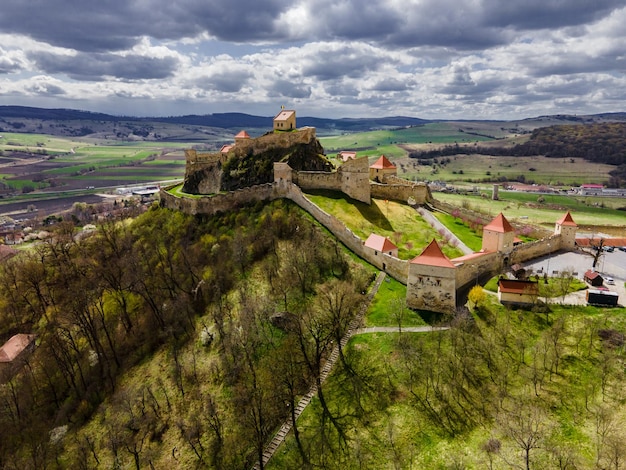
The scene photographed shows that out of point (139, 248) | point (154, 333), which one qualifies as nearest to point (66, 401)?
point (154, 333)

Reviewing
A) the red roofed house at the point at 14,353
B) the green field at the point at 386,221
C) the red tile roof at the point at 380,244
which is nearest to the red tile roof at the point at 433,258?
the red tile roof at the point at 380,244

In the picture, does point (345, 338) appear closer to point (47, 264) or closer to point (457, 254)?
point (457, 254)

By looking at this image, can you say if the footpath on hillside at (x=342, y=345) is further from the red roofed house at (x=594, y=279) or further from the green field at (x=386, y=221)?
the red roofed house at (x=594, y=279)

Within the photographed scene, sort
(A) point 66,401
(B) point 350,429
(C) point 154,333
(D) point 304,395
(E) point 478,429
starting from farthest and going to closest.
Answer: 1. (C) point 154,333
2. (A) point 66,401
3. (D) point 304,395
4. (B) point 350,429
5. (E) point 478,429

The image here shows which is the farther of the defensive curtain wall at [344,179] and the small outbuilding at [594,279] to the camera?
the defensive curtain wall at [344,179]

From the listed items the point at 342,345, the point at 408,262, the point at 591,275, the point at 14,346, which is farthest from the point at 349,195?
the point at 14,346

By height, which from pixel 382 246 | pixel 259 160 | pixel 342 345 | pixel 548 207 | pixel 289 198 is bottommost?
pixel 548 207

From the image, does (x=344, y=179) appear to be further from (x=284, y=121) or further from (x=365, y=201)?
(x=284, y=121)
